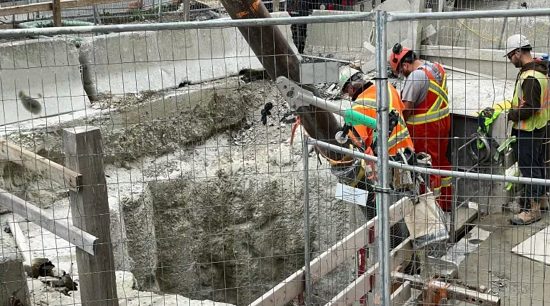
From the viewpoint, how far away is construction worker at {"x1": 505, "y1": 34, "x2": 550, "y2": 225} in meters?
6.28

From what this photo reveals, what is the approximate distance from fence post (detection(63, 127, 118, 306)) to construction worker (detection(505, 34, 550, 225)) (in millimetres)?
4008

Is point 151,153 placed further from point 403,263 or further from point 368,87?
point 403,263

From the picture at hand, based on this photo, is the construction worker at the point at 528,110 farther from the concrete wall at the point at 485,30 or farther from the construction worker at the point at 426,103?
the concrete wall at the point at 485,30

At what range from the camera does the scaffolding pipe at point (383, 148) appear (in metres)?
3.52

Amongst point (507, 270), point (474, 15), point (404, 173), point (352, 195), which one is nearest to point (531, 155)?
point (507, 270)

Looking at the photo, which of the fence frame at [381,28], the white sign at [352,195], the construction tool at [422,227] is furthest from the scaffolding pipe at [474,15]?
the white sign at [352,195]

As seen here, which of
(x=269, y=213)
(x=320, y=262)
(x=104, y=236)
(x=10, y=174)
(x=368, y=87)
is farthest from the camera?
(x=269, y=213)

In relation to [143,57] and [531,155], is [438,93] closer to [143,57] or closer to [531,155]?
[531,155]

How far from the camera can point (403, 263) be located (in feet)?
18.1

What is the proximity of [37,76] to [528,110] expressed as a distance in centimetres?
497

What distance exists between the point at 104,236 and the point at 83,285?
350 mm

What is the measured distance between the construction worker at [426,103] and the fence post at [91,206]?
3.49 m

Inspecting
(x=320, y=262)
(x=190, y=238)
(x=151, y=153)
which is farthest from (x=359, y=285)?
(x=151, y=153)

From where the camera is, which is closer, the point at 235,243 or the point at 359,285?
the point at 359,285
